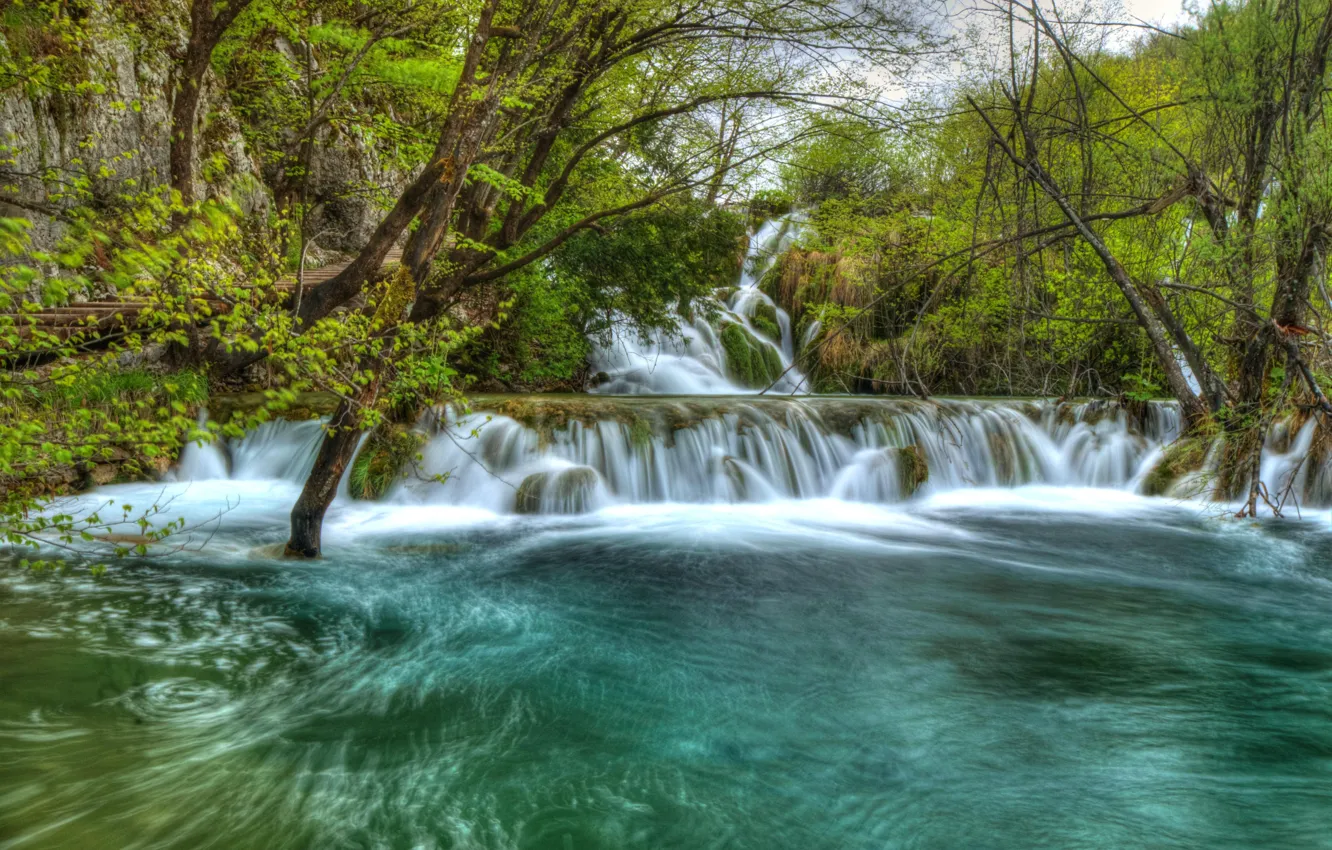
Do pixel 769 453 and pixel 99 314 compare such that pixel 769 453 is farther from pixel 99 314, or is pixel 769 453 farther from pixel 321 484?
pixel 99 314

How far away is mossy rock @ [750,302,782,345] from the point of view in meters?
17.7

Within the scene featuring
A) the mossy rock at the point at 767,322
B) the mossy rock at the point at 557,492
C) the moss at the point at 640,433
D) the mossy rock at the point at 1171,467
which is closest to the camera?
the mossy rock at the point at 557,492

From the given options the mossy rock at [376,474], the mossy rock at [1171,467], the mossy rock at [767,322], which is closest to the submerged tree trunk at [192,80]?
the mossy rock at [376,474]

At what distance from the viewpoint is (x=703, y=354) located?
16.5 metres

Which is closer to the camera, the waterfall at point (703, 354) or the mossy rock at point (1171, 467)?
the mossy rock at point (1171, 467)

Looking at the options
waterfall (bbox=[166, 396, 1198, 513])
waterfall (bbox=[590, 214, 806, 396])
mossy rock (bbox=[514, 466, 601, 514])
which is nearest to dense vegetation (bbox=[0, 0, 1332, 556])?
waterfall (bbox=[590, 214, 806, 396])

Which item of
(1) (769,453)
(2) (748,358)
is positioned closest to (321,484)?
(1) (769,453)

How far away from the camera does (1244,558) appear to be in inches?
283

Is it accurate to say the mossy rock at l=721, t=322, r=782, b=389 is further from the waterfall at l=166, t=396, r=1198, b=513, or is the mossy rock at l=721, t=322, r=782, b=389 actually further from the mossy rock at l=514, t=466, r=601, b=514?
the mossy rock at l=514, t=466, r=601, b=514

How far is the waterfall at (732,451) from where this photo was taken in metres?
9.55

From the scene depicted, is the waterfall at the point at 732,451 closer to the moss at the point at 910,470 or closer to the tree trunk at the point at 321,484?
the moss at the point at 910,470

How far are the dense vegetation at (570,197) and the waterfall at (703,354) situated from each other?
912mm

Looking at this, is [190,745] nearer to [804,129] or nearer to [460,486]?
[460,486]

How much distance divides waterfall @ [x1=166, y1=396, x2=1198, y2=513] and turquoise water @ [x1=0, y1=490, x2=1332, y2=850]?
7.66 feet
